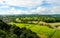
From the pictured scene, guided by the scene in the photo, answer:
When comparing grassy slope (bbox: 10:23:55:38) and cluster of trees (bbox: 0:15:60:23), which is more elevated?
cluster of trees (bbox: 0:15:60:23)

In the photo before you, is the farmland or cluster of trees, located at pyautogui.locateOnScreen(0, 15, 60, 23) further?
cluster of trees, located at pyautogui.locateOnScreen(0, 15, 60, 23)

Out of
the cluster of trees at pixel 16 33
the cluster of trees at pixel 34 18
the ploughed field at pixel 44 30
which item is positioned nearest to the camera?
the cluster of trees at pixel 16 33

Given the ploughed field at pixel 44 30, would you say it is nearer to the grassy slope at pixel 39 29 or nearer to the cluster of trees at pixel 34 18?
the grassy slope at pixel 39 29

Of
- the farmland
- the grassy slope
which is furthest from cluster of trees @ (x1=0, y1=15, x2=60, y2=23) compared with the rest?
the grassy slope

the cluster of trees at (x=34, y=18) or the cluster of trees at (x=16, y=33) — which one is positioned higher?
the cluster of trees at (x=34, y=18)

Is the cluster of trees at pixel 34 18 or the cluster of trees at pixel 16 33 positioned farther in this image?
the cluster of trees at pixel 34 18

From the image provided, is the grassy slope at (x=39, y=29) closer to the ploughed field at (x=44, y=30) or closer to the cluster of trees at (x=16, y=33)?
the ploughed field at (x=44, y=30)

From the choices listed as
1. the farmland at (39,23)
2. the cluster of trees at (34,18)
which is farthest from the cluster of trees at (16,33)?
the cluster of trees at (34,18)

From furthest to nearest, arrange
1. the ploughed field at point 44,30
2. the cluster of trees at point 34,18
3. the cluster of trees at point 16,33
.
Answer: the cluster of trees at point 34,18 → the ploughed field at point 44,30 → the cluster of trees at point 16,33

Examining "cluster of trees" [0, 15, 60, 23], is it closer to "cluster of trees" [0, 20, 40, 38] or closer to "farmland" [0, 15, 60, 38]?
"farmland" [0, 15, 60, 38]

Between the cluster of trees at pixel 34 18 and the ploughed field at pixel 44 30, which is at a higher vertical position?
the cluster of trees at pixel 34 18

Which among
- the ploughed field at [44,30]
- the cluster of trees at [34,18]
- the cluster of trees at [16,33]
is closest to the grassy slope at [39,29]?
the ploughed field at [44,30]
